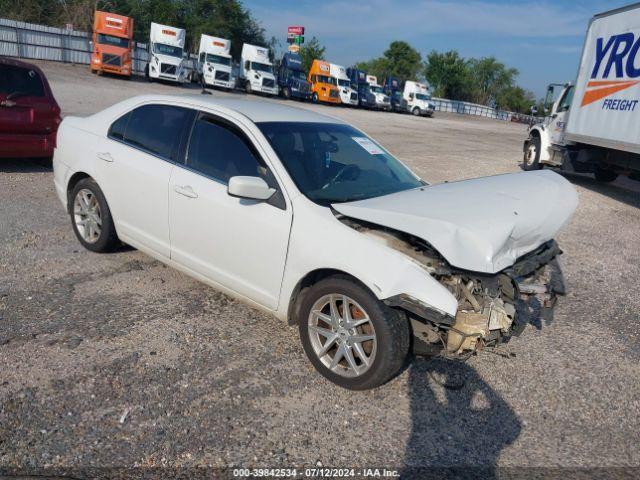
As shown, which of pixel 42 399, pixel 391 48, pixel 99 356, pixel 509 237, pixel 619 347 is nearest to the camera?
pixel 42 399

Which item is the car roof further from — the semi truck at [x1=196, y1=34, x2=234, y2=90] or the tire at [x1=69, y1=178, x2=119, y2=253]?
the semi truck at [x1=196, y1=34, x2=234, y2=90]

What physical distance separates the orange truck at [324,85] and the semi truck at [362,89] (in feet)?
12.5

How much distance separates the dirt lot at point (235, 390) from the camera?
109 inches

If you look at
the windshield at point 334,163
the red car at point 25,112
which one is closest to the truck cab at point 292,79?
the red car at point 25,112

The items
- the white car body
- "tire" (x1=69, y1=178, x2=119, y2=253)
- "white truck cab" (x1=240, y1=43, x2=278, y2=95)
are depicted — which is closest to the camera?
"tire" (x1=69, y1=178, x2=119, y2=253)

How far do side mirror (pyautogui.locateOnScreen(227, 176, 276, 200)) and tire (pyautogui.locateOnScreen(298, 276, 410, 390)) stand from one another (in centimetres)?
69

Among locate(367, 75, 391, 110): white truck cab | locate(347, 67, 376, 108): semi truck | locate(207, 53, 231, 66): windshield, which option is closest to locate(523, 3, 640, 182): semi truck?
locate(207, 53, 231, 66): windshield

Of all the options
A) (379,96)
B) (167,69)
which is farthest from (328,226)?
(379,96)

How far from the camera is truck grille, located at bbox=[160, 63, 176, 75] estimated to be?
32.9 metres

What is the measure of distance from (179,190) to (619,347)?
375cm

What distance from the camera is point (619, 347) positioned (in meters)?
4.34

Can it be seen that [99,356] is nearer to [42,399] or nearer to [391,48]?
[42,399]

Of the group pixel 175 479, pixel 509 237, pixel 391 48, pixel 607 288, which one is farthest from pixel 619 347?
pixel 391 48

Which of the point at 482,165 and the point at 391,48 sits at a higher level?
the point at 391,48
